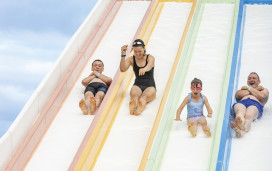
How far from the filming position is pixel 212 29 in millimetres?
8141

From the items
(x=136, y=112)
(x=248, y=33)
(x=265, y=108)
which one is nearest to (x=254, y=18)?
(x=248, y=33)

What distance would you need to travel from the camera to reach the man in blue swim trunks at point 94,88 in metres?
6.23

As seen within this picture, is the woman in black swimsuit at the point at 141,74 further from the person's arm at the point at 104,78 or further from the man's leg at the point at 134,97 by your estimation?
the person's arm at the point at 104,78

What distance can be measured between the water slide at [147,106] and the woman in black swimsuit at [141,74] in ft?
0.47

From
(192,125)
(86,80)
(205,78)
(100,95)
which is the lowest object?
(192,125)

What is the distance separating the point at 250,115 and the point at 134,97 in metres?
1.44

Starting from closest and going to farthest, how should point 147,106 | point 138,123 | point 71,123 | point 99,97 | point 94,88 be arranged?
point 138,123 < point 71,123 < point 147,106 < point 99,97 < point 94,88

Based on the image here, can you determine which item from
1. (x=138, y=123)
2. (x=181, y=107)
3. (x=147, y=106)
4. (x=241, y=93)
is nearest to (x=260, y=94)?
(x=241, y=93)

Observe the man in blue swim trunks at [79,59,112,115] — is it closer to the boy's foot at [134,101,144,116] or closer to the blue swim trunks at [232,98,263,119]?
the boy's foot at [134,101,144,116]

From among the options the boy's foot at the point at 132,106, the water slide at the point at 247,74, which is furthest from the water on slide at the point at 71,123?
the water slide at the point at 247,74

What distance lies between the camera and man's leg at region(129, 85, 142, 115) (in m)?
6.01

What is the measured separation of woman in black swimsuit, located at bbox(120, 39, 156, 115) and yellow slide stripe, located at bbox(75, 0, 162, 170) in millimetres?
205

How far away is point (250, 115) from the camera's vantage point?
562cm

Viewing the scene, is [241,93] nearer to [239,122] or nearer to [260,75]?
[239,122]
